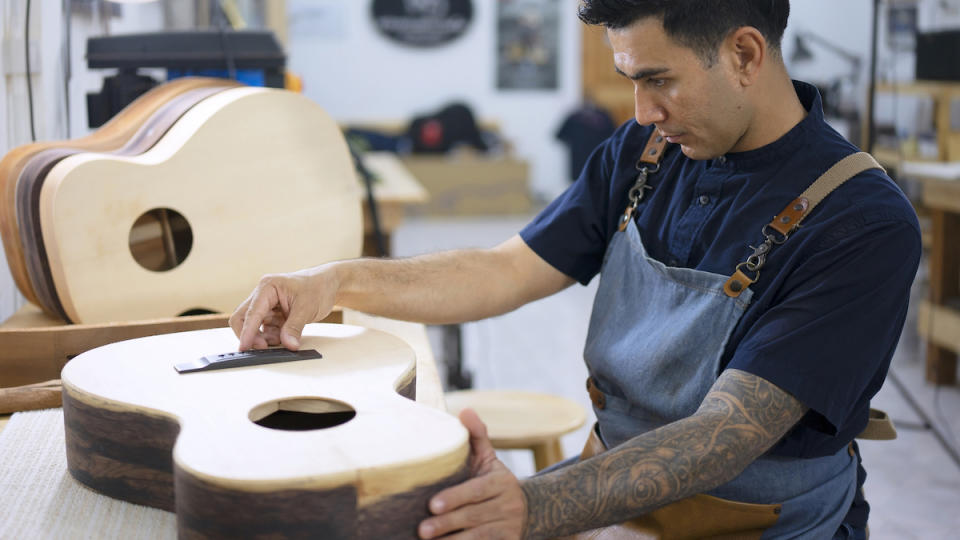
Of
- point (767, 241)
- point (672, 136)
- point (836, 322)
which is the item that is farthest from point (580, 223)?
point (836, 322)

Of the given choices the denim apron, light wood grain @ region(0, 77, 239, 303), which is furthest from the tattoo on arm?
light wood grain @ region(0, 77, 239, 303)

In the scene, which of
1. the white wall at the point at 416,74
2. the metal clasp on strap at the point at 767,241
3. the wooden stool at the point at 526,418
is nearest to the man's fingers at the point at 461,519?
the metal clasp on strap at the point at 767,241

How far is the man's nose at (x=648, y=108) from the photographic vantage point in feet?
3.89

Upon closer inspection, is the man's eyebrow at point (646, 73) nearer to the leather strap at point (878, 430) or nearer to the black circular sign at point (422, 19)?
the leather strap at point (878, 430)

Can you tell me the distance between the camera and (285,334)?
3.43 ft

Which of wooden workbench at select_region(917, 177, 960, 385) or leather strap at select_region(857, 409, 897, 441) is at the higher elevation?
leather strap at select_region(857, 409, 897, 441)

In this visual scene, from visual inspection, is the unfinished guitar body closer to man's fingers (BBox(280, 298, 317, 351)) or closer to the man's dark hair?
man's fingers (BBox(280, 298, 317, 351))

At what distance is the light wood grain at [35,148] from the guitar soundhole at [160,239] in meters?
0.14

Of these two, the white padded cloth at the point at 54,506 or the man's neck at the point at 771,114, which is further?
the man's neck at the point at 771,114

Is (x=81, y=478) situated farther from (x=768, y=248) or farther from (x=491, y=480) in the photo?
(x=768, y=248)

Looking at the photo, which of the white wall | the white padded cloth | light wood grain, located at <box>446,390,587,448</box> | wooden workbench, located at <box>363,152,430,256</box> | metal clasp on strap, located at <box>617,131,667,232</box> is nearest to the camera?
the white padded cloth

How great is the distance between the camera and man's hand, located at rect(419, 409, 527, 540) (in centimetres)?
76

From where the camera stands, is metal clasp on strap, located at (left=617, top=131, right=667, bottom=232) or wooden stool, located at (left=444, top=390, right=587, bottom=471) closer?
metal clasp on strap, located at (left=617, top=131, right=667, bottom=232)

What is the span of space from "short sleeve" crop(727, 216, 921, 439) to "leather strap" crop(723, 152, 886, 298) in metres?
0.05
